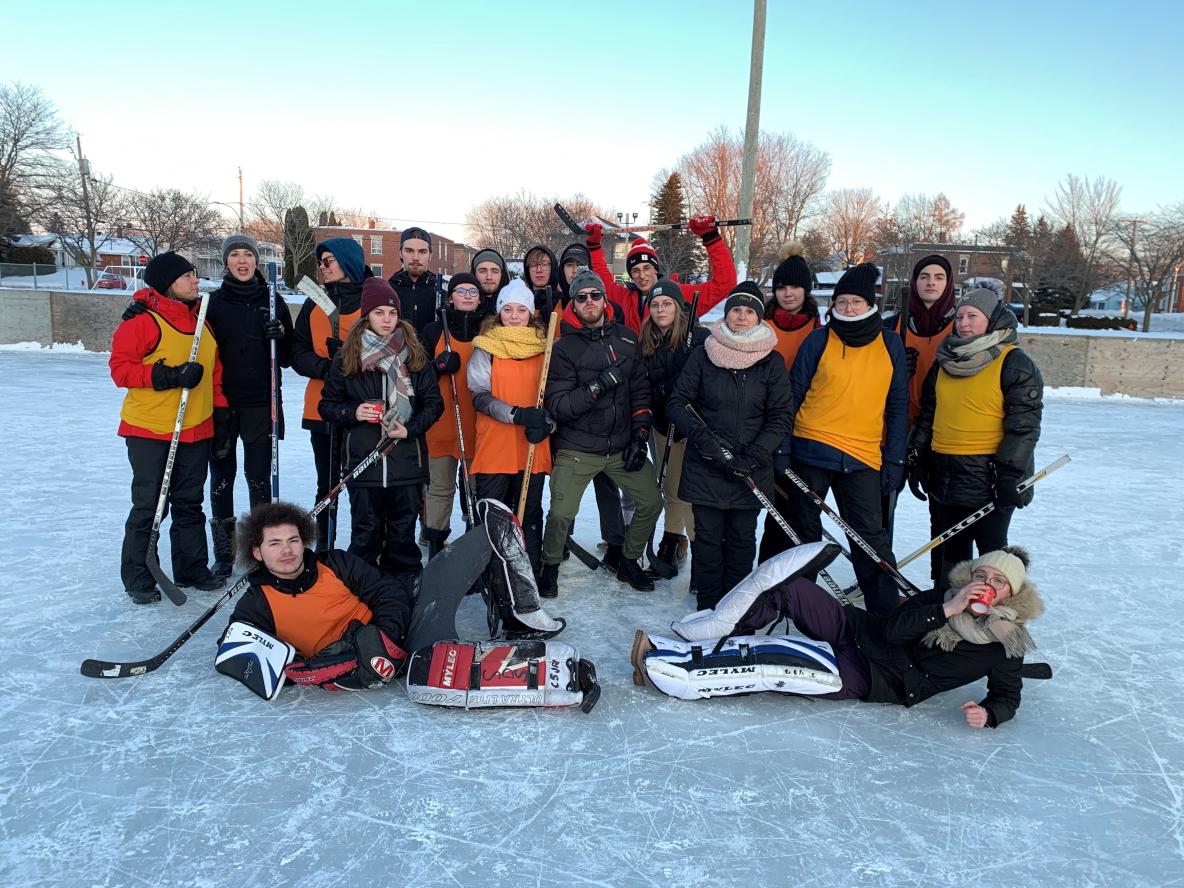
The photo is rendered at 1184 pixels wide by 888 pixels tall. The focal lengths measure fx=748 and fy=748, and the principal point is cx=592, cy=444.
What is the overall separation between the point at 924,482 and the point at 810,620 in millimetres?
1112

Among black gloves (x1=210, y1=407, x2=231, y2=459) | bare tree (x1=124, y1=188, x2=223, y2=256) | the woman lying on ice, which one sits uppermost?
bare tree (x1=124, y1=188, x2=223, y2=256)

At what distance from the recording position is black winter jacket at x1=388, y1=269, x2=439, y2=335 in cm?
420


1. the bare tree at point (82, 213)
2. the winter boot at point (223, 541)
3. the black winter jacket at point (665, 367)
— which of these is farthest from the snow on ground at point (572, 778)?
the bare tree at point (82, 213)

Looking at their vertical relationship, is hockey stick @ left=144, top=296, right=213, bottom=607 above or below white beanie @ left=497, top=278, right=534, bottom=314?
below

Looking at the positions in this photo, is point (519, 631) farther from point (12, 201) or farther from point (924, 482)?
point (12, 201)

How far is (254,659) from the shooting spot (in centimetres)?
259

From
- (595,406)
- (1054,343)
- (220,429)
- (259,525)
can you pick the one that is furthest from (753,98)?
(259,525)

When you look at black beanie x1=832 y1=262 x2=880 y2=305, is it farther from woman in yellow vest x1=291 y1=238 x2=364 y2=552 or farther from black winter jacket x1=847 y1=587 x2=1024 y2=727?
woman in yellow vest x1=291 y1=238 x2=364 y2=552

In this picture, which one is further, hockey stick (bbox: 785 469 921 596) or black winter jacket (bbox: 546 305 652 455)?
black winter jacket (bbox: 546 305 652 455)

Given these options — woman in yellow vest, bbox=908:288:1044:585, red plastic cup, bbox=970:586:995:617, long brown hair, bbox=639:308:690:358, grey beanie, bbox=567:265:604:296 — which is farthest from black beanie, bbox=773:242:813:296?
red plastic cup, bbox=970:586:995:617

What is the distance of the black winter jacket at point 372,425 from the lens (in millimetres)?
3451

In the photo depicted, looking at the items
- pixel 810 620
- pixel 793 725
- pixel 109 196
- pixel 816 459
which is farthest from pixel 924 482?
pixel 109 196

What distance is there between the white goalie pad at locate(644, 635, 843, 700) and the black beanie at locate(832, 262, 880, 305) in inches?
57.9

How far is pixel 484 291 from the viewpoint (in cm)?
409
